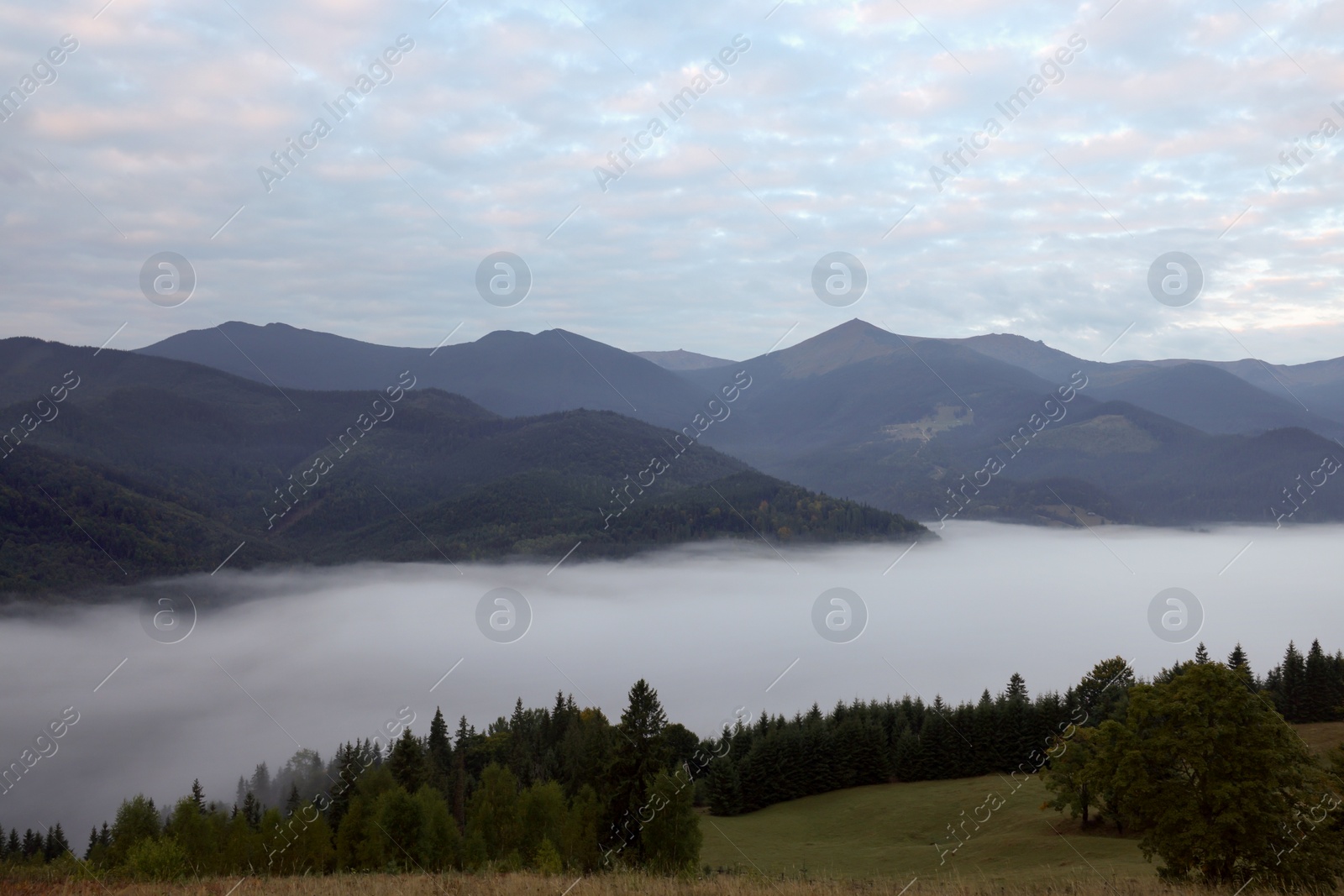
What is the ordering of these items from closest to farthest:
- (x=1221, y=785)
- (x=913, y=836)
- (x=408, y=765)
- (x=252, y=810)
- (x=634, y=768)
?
(x=1221, y=785), (x=634, y=768), (x=408, y=765), (x=913, y=836), (x=252, y=810)

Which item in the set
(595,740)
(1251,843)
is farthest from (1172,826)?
(595,740)

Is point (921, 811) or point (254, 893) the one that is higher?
point (254, 893)

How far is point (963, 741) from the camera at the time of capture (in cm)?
7594

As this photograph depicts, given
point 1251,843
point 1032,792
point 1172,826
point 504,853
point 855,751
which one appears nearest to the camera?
point 1251,843

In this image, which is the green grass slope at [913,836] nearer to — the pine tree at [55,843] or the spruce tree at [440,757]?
the spruce tree at [440,757]

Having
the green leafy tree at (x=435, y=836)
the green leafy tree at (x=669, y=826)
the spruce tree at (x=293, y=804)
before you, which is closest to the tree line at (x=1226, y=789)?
the green leafy tree at (x=669, y=826)

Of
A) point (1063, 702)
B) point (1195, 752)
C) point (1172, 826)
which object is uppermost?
point (1195, 752)

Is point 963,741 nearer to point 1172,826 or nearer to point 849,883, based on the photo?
point 1172,826

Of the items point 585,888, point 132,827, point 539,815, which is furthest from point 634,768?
point 132,827

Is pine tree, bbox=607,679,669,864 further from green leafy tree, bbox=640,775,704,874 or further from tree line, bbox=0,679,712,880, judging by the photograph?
green leafy tree, bbox=640,775,704,874

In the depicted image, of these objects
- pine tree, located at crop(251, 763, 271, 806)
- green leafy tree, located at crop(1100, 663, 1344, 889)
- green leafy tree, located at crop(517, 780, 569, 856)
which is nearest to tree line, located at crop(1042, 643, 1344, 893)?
green leafy tree, located at crop(1100, 663, 1344, 889)

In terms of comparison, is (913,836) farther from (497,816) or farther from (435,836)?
(435,836)

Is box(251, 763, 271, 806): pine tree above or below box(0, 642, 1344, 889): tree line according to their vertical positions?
below

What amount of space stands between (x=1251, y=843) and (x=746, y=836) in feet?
159
